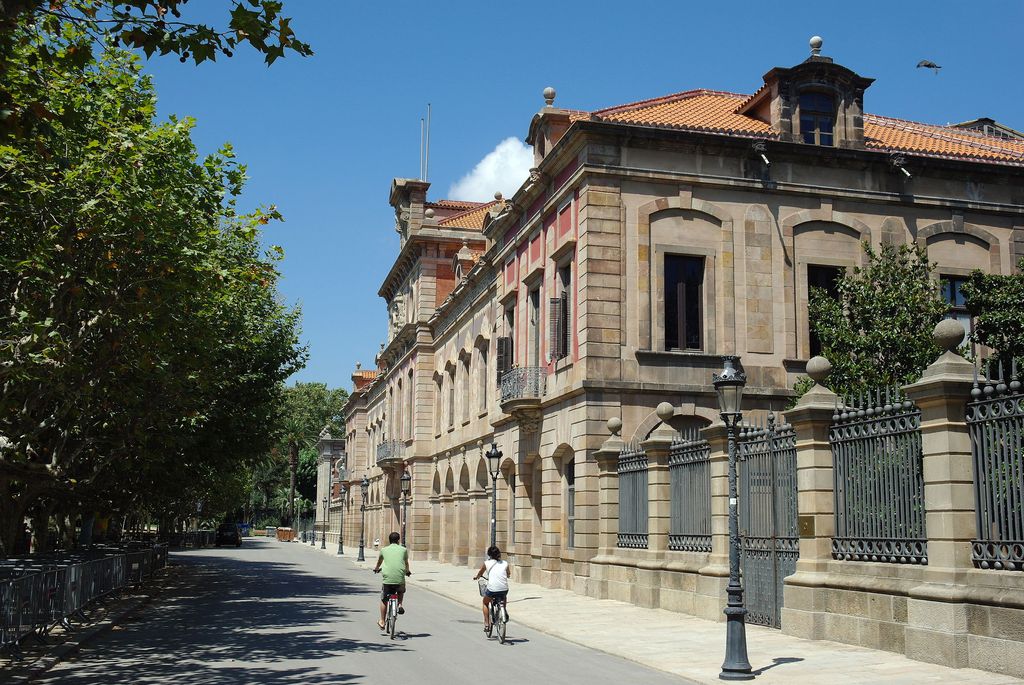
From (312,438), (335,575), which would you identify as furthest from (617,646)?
(312,438)

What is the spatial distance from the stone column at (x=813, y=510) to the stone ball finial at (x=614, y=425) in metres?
8.46

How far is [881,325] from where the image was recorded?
21984mm

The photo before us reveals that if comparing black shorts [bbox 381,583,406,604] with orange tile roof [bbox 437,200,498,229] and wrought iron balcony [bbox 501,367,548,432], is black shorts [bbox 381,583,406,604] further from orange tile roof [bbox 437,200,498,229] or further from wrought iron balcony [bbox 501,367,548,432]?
orange tile roof [bbox 437,200,498,229]

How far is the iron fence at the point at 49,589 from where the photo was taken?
42.2ft

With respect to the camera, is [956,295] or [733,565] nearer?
[733,565]

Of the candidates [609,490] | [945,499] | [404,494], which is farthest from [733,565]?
[404,494]

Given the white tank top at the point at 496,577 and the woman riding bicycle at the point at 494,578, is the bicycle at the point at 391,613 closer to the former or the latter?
the woman riding bicycle at the point at 494,578

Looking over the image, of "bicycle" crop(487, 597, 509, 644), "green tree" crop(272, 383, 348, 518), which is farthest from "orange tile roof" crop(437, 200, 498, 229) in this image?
"green tree" crop(272, 383, 348, 518)

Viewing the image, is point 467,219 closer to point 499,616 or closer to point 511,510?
point 511,510

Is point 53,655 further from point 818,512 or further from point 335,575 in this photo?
point 335,575

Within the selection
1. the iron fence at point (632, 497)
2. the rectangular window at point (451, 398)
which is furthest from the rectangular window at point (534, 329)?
the rectangular window at point (451, 398)

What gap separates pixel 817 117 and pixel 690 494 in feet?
41.0

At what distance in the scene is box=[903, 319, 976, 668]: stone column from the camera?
38.7ft

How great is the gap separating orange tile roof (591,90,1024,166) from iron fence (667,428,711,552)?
30.8ft
